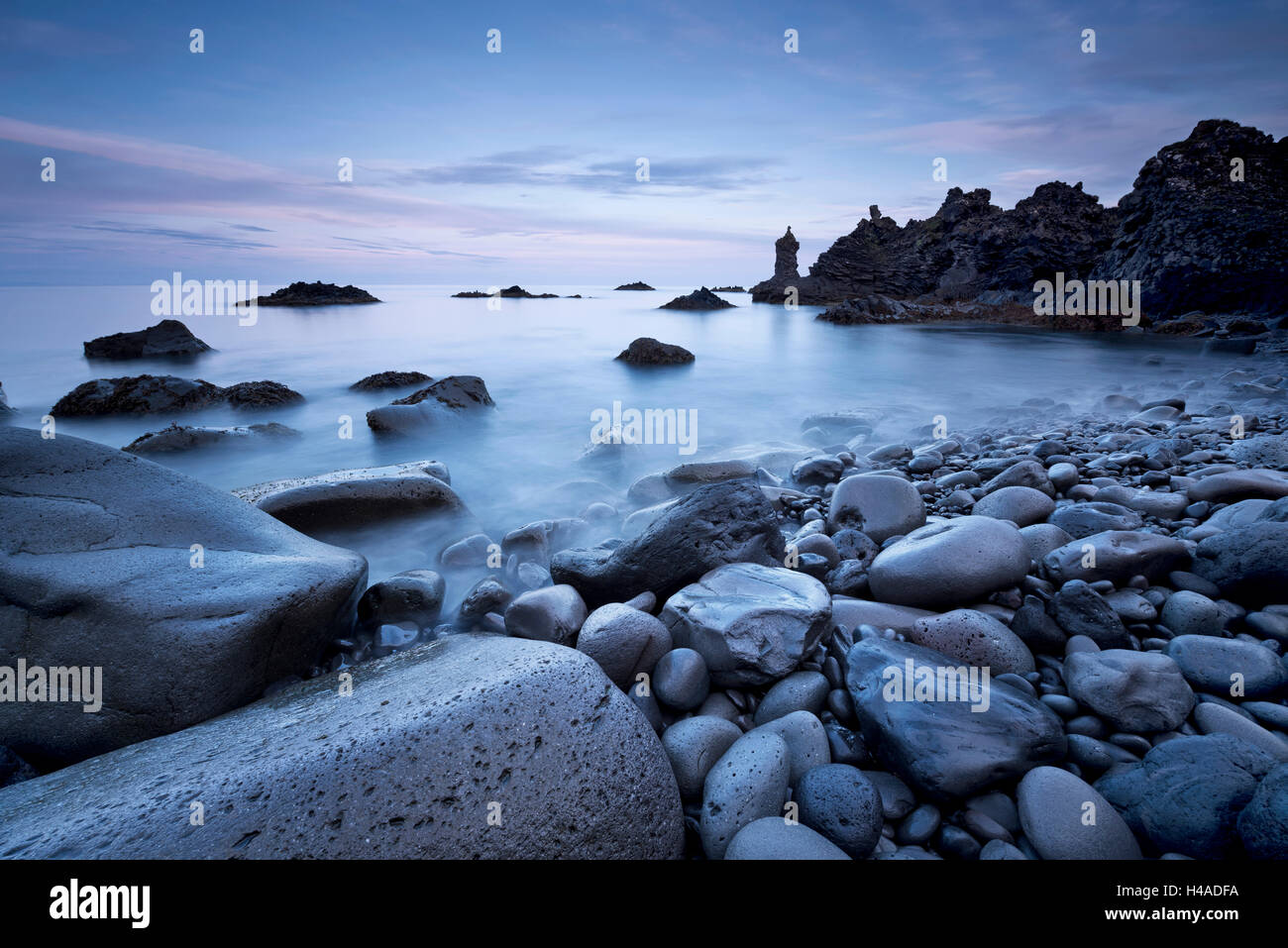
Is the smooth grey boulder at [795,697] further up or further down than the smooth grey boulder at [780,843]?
further up

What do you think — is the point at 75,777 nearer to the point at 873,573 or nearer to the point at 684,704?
the point at 684,704

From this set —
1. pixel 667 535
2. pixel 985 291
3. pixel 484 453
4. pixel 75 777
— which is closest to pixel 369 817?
pixel 75 777

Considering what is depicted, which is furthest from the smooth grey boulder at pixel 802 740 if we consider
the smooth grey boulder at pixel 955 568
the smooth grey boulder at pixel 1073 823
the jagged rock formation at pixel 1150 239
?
the jagged rock formation at pixel 1150 239

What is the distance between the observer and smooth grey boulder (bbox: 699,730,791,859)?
6.04 feet

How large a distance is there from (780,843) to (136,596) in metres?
2.73

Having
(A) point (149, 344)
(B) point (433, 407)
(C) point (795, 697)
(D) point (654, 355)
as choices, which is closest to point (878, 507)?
(C) point (795, 697)

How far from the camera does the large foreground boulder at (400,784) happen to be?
1.52 meters

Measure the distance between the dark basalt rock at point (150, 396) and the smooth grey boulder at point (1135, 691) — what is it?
446 inches

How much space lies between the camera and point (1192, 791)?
1.70 metres

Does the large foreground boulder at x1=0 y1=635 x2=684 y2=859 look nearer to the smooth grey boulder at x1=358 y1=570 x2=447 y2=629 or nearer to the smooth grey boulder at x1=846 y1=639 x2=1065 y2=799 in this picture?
the smooth grey boulder at x1=846 y1=639 x2=1065 y2=799

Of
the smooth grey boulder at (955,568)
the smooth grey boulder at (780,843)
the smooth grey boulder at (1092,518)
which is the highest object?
the smooth grey boulder at (1092,518)

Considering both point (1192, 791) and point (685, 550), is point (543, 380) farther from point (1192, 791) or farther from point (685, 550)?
point (1192, 791)

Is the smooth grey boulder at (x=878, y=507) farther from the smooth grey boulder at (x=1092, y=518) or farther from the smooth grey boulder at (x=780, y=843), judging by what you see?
the smooth grey boulder at (x=780, y=843)
